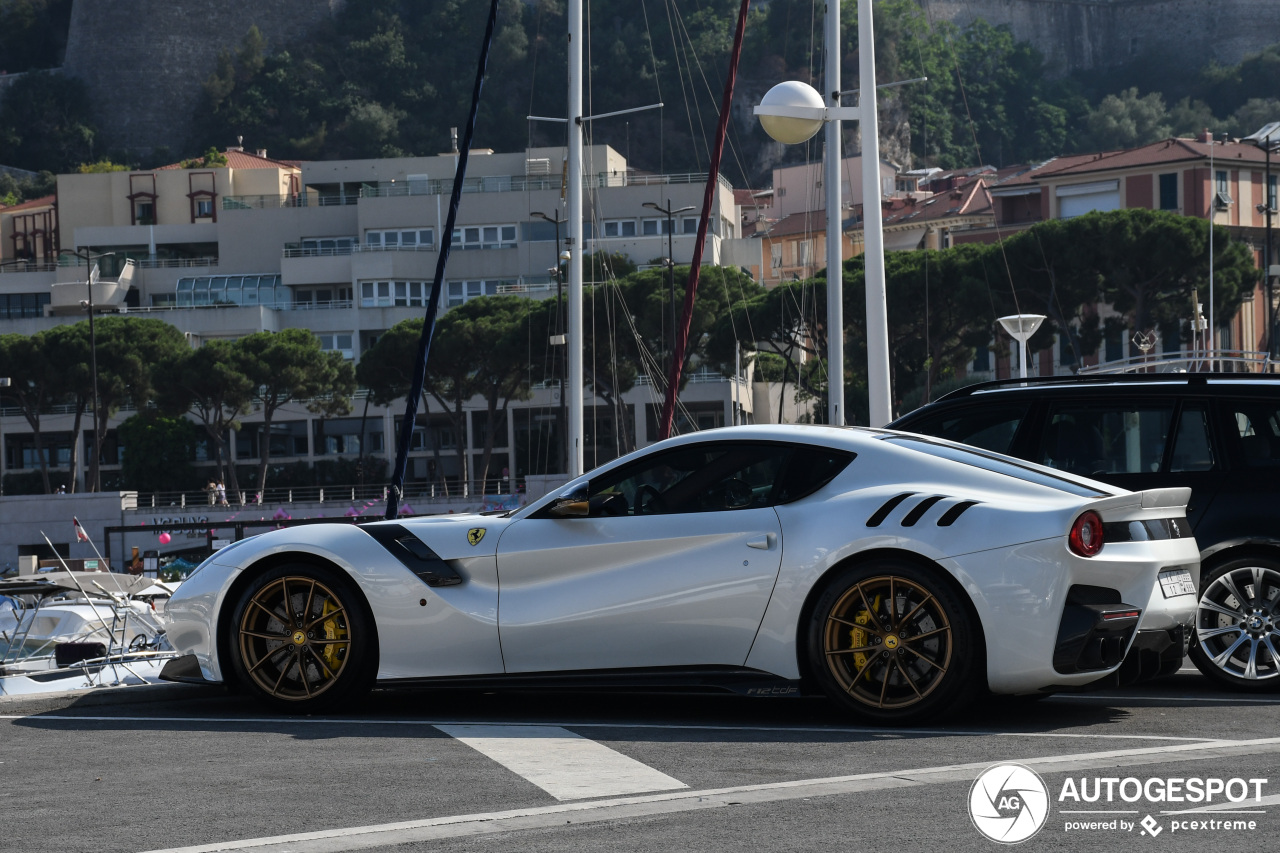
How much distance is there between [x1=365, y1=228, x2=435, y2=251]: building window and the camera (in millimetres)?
86000

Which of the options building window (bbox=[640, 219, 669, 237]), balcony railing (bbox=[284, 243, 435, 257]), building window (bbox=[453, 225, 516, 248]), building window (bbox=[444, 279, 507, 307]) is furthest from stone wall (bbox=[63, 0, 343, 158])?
building window (bbox=[640, 219, 669, 237])

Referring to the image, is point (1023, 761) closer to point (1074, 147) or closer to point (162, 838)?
point (162, 838)

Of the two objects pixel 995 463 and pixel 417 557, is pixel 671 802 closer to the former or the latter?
pixel 417 557

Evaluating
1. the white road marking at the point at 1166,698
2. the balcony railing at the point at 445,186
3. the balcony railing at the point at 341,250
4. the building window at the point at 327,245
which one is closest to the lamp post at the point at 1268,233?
the balcony railing at the point at 445,186

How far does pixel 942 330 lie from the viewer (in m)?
60.7

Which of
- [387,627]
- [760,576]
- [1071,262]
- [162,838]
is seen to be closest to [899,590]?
[760,576]

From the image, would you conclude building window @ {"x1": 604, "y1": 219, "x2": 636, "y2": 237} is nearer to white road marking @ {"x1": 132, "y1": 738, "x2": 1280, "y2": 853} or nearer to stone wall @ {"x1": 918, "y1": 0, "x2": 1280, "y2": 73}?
white road marking @ {"x1": 132, "y1": 738, "x2": 1280, "y2": 853}

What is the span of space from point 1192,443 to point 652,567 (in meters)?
2.93

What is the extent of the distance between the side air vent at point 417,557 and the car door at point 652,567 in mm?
253

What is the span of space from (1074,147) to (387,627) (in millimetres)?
156332

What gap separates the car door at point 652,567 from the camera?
680 cm

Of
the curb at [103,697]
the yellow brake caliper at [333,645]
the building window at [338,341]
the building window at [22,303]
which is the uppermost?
the building window at [22,303]

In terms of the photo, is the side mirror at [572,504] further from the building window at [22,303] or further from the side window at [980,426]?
the building window at [22,303]

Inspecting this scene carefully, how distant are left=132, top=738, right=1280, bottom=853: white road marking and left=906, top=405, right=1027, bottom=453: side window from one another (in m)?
2.78
